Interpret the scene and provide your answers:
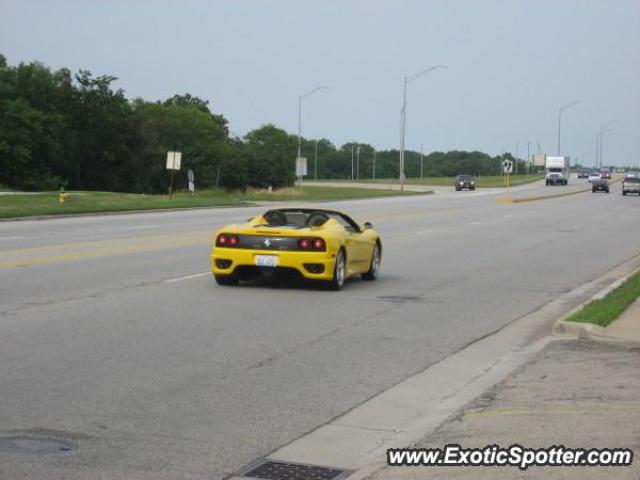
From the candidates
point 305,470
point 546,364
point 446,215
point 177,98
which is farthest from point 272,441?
point 177,98

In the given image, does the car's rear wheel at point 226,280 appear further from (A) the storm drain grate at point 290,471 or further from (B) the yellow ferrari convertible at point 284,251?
(A) the storm drain grate at point 290,471

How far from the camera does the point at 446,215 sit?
1778 inches

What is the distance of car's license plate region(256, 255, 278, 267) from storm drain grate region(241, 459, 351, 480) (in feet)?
29.9

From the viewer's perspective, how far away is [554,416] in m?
7.85

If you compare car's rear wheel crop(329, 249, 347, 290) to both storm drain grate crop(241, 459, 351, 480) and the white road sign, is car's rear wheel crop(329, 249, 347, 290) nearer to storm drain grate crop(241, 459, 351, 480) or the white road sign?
storm drain grate crop(241, 459, 351, 480)

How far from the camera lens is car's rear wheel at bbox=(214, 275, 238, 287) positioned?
53.6 feet

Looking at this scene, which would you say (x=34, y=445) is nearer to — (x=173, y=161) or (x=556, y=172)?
(x=173, y=161)

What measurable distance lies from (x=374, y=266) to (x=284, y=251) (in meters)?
2.69

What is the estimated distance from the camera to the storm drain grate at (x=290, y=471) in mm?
6535

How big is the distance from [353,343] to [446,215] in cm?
3407

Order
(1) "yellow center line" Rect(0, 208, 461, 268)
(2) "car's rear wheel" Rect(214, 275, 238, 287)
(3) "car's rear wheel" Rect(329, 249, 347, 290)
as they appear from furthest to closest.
→ (1) "yellow center line" Rect(0, 208, 461, 268) < (2) "car's rear wheel" Rect(214, 275, 238, 287) < (3) "car's rear wheel" Rect(329, 249, 347, 290)

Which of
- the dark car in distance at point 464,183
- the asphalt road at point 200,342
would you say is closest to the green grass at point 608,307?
the asphalt road at point 200,342

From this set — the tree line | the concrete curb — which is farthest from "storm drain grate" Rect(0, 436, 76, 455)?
the tree line

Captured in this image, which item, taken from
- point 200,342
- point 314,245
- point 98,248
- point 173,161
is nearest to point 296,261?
point 314,245
